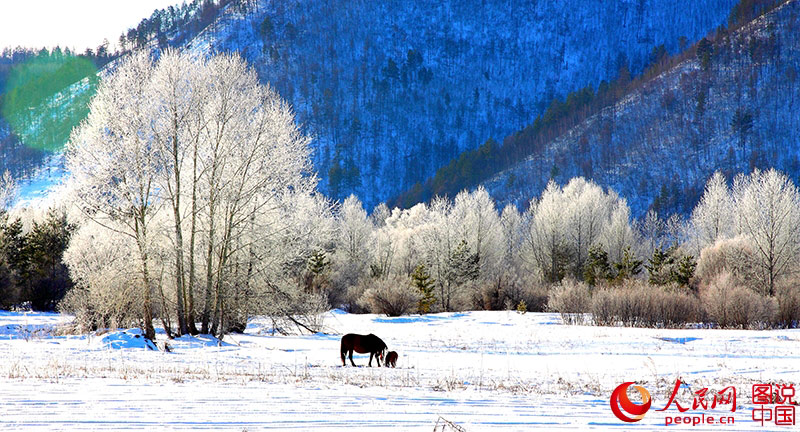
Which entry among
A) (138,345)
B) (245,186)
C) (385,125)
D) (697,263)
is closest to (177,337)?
(138,345)

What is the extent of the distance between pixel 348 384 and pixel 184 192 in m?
14.1

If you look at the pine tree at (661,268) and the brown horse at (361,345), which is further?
the pine tree at (661,268)

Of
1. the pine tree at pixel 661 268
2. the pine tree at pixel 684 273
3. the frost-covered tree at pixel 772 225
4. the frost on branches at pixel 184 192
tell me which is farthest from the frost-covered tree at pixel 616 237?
the frost on branches at pixel 184 192

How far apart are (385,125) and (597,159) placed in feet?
239

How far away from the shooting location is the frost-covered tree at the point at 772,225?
41.7 meters

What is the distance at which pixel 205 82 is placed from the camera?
20203mm

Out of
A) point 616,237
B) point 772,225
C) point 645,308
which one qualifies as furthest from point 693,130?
point 645,308

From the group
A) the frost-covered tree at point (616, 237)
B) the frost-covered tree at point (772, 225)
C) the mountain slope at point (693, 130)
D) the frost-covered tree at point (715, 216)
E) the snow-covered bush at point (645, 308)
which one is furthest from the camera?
the mountain slope at point (693, 130)

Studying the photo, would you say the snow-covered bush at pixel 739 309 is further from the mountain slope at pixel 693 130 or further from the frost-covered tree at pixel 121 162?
the mountain slope at pixel 693 130

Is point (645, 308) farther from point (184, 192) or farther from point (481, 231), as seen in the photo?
point (481, 231)

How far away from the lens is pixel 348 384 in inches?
359

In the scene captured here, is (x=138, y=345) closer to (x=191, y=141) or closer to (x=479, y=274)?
(x=191, y=141)

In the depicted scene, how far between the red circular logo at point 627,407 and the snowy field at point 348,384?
133 mm

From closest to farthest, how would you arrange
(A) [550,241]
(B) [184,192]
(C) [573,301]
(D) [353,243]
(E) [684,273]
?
(B) [184,192], (C) [573,301], (E) [684,273], (A) [550,241], (D) [353,243]
